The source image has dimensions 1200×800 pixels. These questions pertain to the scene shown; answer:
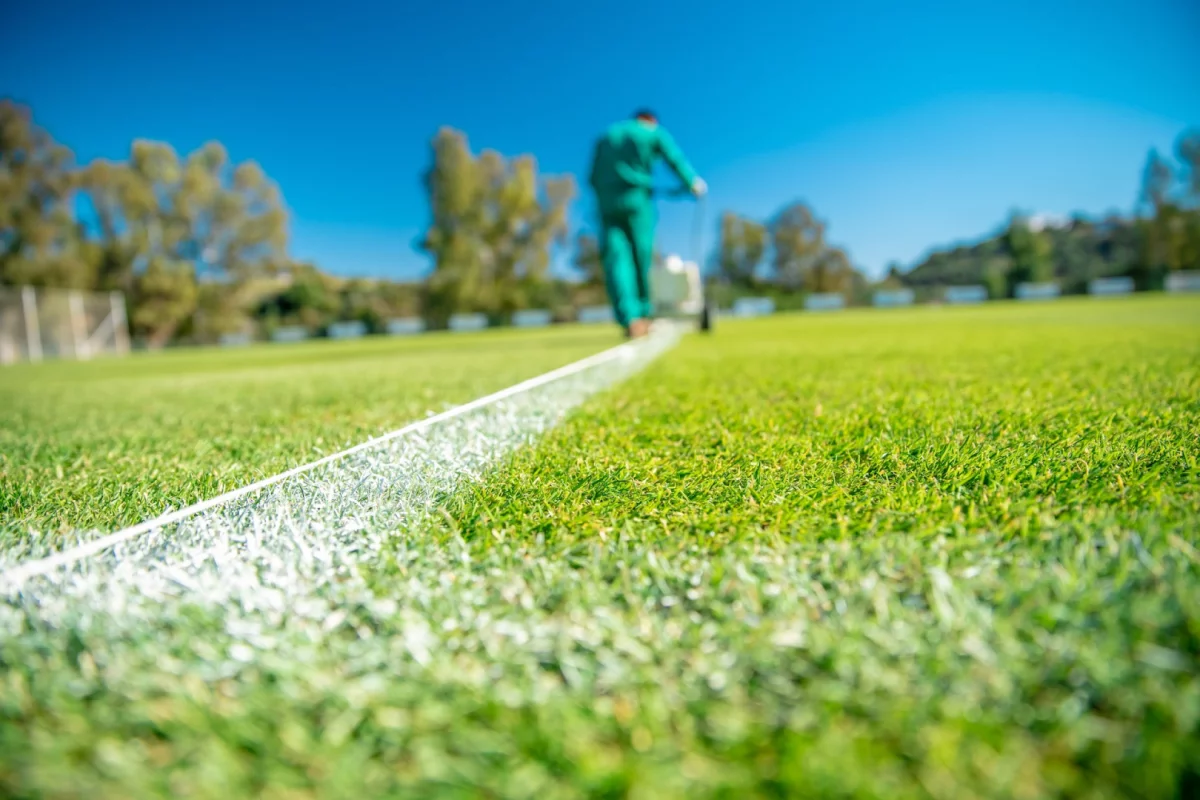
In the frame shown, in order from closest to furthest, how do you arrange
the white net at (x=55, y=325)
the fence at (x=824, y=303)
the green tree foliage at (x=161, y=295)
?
the white net at (x=55, y=325), the green tree foliage at (x=161, y=295), the fence at (x=824, y=303)

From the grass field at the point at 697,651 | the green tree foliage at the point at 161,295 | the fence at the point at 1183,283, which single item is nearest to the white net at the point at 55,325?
the green tree foliage at the point at 161,295

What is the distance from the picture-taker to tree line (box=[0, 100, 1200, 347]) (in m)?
29.7

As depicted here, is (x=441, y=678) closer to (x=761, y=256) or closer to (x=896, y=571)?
(x=896, y=571)

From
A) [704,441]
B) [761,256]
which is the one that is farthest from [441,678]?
[761,256]

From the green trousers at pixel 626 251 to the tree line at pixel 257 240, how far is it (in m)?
16.9

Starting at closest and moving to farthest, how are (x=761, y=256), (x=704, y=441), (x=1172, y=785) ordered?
(x=1172, y=785)
(x=704, y=441)
(x=761, y=256)

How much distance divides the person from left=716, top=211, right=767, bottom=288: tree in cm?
5674

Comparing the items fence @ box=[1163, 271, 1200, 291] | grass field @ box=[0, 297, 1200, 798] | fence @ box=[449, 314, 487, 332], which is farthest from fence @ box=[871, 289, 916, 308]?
grass field @ box=[0, 297, 1200, 798]

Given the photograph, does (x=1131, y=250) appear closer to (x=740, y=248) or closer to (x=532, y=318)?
(x=740, y=248)

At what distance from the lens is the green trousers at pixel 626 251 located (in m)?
5.45

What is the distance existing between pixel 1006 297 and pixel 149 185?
54366 millimetres

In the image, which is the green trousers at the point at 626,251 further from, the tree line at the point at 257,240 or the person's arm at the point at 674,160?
the tree line at the point at 257,240

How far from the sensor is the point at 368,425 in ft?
7.61

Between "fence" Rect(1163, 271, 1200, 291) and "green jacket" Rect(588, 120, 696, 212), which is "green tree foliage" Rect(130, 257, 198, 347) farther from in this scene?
"fence" Rect(1163, 271, 1200, 291)
